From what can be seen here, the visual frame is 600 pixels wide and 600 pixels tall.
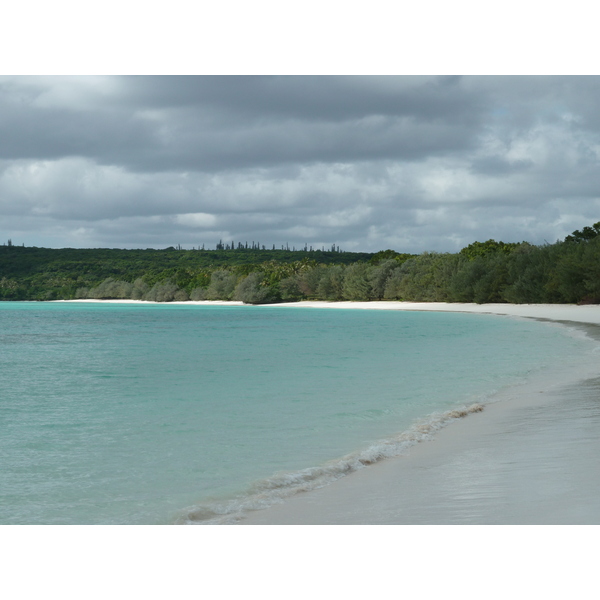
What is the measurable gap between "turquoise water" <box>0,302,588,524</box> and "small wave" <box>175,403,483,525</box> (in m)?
0.04

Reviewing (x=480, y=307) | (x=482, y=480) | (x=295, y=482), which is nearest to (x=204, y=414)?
(x=295, y=482)

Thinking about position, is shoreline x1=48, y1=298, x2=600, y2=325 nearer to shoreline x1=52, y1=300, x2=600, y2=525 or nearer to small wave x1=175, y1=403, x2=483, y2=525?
shoreline x1=52, y1=300, x2=600, y2=525

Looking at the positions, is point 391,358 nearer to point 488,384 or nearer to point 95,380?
point 488,384

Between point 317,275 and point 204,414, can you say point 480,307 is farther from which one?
point 204,414

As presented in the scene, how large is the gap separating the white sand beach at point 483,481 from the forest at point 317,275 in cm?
4103

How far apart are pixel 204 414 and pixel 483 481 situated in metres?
6.58

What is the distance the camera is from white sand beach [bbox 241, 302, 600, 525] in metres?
4.91

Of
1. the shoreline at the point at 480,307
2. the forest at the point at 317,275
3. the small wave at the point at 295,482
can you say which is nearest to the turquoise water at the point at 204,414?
the small wave at the point at 295,482

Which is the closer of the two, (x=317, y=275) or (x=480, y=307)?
(x=480, y=307)

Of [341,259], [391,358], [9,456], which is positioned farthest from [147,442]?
[341,259]

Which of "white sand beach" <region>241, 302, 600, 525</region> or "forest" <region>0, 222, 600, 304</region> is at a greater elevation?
"forest" <region>0, 222, 600, 304</region>

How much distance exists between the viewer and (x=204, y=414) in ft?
37.6

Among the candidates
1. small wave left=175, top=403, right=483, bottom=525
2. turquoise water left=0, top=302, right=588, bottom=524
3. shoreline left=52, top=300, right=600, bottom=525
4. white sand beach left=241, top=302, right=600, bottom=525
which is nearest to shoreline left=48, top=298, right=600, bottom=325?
turquoise water left=0, top=302, right=588, bottom=524

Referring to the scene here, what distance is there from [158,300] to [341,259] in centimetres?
4822
